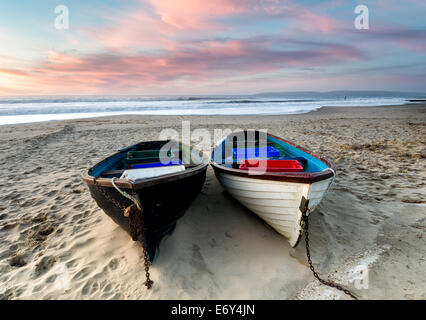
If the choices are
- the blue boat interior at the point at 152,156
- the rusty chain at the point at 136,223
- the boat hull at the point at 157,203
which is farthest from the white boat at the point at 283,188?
the rusty chain at the point at 136,223

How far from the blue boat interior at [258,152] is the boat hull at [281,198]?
1.23m

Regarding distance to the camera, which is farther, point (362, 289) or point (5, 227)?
point (5, 227)

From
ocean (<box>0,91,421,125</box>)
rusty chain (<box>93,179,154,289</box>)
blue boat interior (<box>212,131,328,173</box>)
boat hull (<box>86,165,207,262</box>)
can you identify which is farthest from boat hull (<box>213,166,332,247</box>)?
ocean (<box>0,91,421,125</box>)

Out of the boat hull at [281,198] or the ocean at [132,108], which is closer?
the boat hull at [281,198]

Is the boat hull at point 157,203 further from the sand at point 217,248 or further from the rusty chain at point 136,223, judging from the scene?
the sand at point 217,248

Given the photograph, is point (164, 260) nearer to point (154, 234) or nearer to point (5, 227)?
point (154, 234)

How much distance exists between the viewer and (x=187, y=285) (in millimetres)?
2840

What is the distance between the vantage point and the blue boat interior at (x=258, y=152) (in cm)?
457

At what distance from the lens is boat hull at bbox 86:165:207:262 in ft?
9.09

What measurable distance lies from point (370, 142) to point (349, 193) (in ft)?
19.0

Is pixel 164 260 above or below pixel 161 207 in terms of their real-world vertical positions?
below

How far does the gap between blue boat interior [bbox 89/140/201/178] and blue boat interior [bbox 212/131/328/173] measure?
2.59 ft
